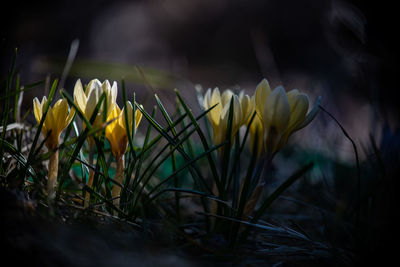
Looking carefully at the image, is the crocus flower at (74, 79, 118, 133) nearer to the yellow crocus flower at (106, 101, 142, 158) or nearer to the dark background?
the yellow crocus flower at (106, 101, 142, 158)

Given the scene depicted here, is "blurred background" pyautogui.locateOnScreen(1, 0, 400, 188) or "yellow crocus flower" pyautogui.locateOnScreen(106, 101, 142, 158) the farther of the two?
"blurred background" pyautogui.locateOnScreen(1, 0, 400, 188)

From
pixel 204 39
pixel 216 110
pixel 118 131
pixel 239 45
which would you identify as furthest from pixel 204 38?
pixel 118 131

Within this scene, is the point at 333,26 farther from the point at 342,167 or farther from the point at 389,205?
the point at 389,205

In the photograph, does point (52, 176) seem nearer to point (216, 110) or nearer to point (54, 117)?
point (54, 117)

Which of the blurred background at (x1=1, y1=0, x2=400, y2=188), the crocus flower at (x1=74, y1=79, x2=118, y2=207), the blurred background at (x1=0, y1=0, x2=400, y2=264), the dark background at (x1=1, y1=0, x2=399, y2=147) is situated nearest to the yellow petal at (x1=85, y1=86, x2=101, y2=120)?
the crocus flower at (x1=74, y1=79, x2=118, y2=207)

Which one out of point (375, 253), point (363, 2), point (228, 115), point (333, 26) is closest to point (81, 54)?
point (333, 26)

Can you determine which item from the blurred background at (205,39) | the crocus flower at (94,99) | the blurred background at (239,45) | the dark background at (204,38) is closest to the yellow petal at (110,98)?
the crocus flower at (94,99)
